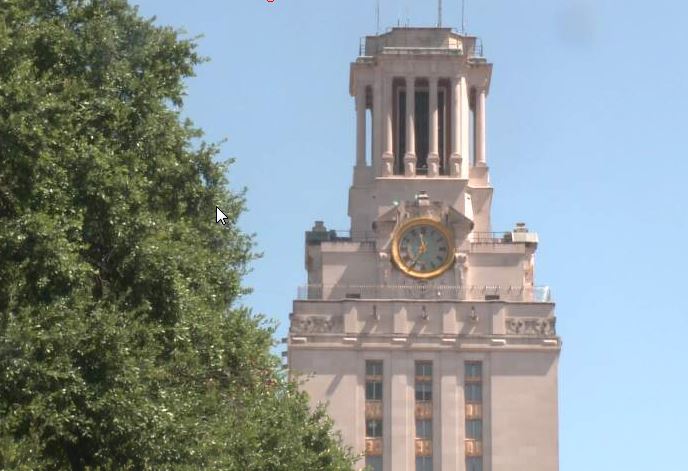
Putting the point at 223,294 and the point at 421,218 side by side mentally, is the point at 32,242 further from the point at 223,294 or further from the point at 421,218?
the point at 421,218

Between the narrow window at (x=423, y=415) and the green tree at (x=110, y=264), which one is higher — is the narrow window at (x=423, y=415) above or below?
above

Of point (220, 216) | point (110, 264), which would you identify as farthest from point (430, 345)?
point (110, 264)

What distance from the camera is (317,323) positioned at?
130000 millimetres

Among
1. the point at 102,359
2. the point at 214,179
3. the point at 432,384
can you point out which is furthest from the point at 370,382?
the point at 102,359

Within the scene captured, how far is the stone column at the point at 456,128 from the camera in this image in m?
136

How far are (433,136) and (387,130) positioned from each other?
9.06 feet

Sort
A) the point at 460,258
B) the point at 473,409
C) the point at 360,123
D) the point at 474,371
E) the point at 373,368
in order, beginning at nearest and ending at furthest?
the point at 373,368
the point at 473,409
the point at 474,371
the point at 460,258
the point at 360,123

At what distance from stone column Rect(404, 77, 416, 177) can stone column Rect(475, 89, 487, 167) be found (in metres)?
4.13

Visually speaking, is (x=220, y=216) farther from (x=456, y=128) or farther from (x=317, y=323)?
(x=456, y=128)

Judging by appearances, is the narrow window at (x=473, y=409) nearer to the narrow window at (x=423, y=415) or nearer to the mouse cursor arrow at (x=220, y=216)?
the narrow window at (x=423, y=415)

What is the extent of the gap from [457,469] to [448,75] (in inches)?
933

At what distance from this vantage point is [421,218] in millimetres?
130500

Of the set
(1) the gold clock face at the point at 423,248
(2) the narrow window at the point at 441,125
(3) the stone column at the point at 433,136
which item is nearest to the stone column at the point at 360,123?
(3) the stone column at the point at 433,136

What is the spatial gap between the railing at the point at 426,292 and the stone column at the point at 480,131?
906cm
